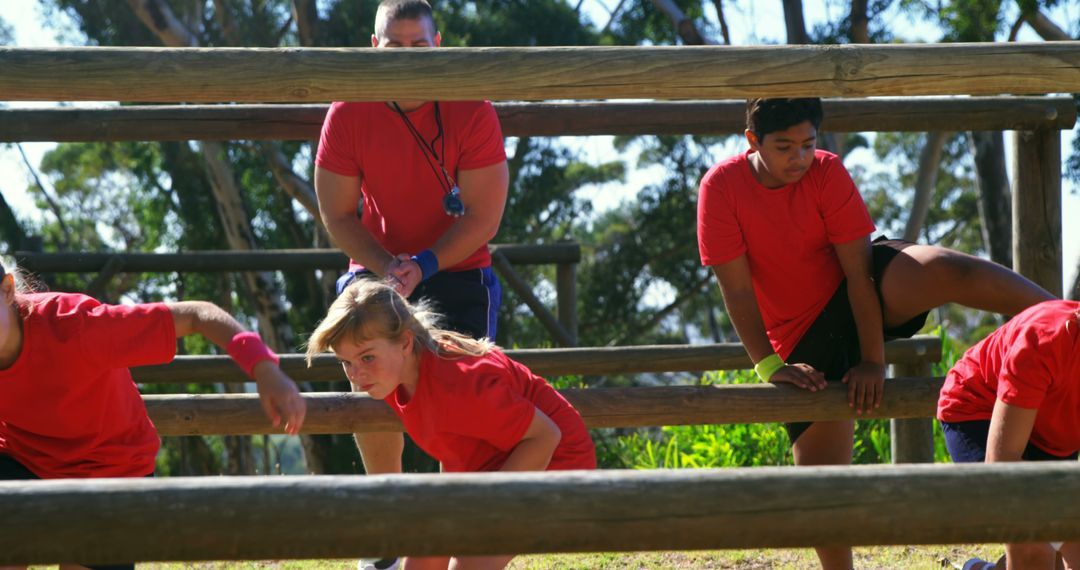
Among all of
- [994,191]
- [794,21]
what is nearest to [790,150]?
[794,21]

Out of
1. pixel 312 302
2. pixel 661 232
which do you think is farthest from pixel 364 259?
pixel 661 232

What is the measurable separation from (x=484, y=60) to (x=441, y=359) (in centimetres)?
75

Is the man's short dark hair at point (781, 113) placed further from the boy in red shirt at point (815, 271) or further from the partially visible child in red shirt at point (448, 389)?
the partially visible child in red shirt at point (448, 389)

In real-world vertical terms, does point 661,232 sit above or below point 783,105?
below

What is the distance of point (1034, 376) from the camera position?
290 centimetres

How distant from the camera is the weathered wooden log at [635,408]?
12.4 feet

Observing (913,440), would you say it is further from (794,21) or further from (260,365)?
(794,21)

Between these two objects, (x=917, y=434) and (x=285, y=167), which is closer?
(x=917, y=434)

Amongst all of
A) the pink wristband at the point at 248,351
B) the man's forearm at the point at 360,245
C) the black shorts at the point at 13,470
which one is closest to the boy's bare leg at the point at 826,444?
the man's forearm at the point at 360,245

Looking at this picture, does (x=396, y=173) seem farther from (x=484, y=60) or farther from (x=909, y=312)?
(x=909, y=312)

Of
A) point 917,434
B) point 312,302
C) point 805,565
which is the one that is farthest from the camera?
point 312,302

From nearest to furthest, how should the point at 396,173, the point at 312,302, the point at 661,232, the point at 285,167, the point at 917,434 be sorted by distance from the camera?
the point at 396,173, the point at 917,434, the point at 285,167, the point at 312,302, the point at 661,232

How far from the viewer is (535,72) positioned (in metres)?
3.00

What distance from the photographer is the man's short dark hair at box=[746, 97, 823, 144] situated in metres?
3.61
